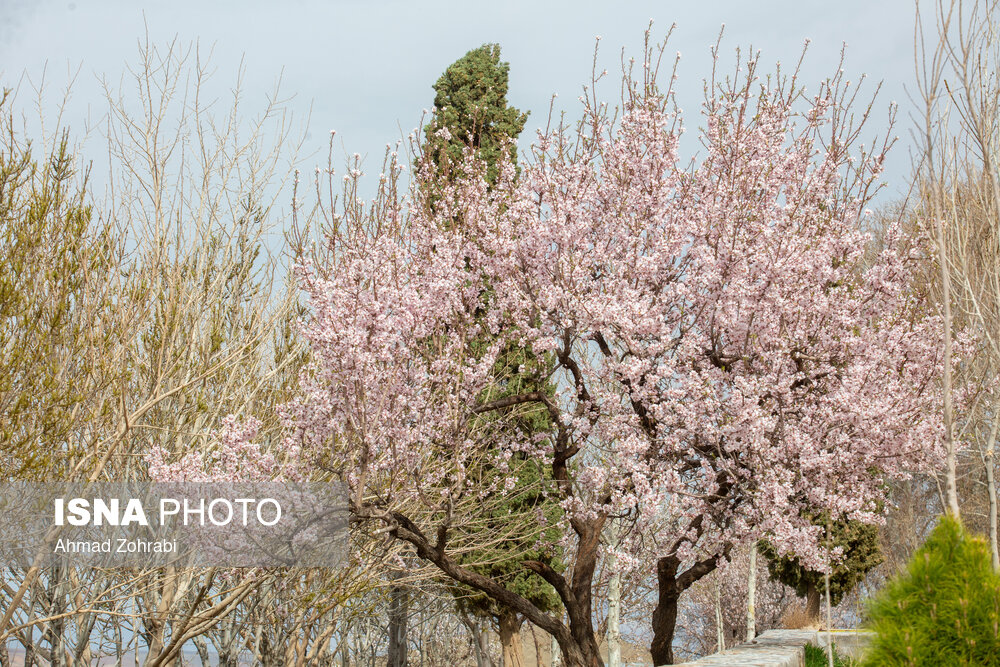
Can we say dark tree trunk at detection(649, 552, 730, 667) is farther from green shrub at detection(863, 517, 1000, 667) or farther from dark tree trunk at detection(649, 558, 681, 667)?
green shrub at detection(863, 517, 1000, 667)

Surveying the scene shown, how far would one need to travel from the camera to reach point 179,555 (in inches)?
313

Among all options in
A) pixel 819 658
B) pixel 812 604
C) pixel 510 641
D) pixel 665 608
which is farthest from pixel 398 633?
pixel 812 604

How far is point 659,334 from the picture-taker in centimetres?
796

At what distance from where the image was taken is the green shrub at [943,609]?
197 inches

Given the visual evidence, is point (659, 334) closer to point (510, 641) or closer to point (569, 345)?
point (569, 345)

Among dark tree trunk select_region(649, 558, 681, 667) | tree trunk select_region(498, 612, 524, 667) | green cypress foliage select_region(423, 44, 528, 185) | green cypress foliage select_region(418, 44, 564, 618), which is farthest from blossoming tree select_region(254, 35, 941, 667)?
green cypress foliage select_region(423, 44, 528, 185)

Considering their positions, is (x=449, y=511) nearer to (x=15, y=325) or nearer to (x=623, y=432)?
(x=623, y=432)

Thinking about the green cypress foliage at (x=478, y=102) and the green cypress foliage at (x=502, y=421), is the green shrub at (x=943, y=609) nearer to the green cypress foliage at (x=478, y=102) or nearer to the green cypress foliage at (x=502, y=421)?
the green cypress foliage at (x=502, y=421)

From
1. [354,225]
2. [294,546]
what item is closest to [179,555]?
[294,546]

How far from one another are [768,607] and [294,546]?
62.9ft

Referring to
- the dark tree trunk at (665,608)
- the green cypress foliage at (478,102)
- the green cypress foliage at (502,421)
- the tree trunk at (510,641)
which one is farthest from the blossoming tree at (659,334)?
the green cypress foliage at (478,102)

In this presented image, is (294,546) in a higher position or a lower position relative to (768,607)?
higher

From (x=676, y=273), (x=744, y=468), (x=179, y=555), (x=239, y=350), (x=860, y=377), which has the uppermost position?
(x=676, y=273)

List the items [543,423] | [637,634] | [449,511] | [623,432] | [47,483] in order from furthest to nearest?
[637,634] → [543,423] → [623,432] → [47,483] → [449,511]
